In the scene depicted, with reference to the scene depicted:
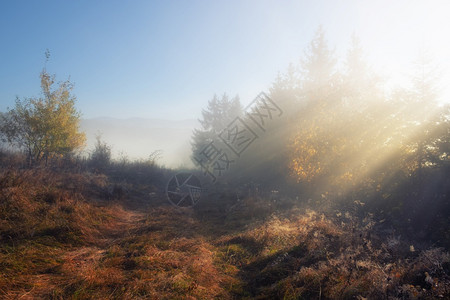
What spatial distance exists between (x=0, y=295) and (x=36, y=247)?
1.67 metres

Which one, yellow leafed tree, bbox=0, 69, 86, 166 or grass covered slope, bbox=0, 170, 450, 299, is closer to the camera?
grass covered slope, bbox=0, 170, 450, 299

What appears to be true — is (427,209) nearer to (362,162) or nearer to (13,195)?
(362,162)

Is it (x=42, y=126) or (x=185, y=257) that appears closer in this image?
(x=185, y=257)

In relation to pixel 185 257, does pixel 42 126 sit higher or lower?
higher

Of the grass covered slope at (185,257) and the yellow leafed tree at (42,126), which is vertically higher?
the yellow leafed tree at (42,126)

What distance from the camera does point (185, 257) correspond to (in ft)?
14.0

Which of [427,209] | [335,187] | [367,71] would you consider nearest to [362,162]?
[335,187]

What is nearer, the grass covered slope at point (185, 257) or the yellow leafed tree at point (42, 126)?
the grass covered slope at point (185, 257)

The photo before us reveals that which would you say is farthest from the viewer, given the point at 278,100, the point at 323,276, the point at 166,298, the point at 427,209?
the point at 278,100

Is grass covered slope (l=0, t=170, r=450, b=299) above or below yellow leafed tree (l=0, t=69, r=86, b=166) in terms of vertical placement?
below

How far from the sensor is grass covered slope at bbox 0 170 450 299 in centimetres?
290

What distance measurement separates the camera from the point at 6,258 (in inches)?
132

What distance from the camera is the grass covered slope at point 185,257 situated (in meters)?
2.90

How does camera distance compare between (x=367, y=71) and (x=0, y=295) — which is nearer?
(x=0, y=295)
